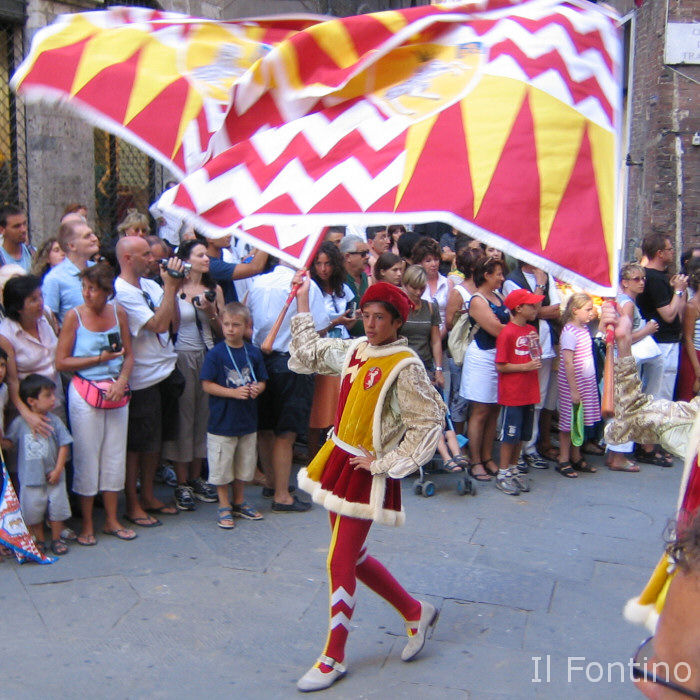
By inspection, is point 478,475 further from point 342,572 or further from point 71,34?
point 71,34

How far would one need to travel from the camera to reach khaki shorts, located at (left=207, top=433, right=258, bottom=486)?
618 cm

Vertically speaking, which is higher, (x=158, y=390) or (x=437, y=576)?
(x=158, y=390)

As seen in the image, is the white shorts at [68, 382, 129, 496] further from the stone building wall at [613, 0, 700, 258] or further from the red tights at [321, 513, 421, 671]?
the stone building wall at [613, 0, 700, 258]

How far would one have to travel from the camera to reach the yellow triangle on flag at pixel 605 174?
2.97 m

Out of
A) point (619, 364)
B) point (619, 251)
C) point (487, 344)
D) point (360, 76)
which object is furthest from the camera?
point (487, 344)

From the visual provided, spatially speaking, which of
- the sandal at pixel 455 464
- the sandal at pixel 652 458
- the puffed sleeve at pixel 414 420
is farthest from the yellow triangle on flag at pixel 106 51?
the sandal at pixel 652 458

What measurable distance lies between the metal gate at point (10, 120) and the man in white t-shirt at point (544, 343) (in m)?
6.19

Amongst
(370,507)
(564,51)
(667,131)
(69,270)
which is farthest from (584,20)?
(667,131)

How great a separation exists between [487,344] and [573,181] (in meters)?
4.55

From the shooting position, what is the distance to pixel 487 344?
7.52m

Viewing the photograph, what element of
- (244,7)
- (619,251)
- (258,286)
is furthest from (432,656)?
(244,7)

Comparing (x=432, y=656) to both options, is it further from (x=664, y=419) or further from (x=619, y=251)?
(x=619, y=251)

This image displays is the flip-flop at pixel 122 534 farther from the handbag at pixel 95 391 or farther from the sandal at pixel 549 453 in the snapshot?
the sandal at pixel 549 453

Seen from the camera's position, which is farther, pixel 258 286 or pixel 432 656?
pixel 258 286
